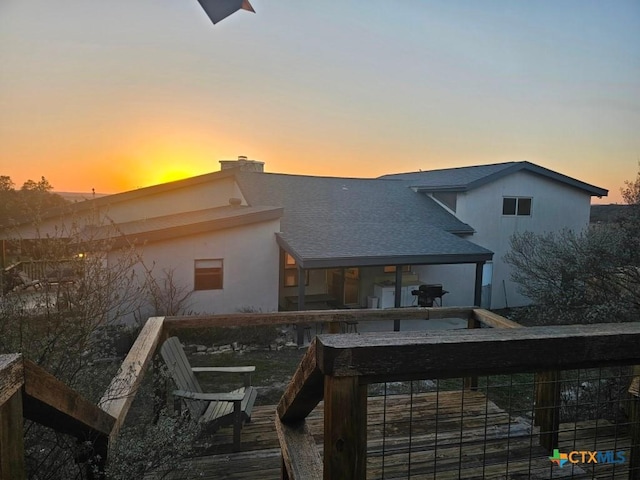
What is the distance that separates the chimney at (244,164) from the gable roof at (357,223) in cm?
183

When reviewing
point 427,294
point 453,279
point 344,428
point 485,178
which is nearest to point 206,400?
point 344,428

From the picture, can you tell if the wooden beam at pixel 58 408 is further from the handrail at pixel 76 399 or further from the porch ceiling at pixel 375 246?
the porch ceiling at pixel 375 246

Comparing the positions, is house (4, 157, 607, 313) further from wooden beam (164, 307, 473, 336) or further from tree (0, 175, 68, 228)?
wooden beam (164, 307, 473, 336)

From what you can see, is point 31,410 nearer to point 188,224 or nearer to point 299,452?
point 299,452

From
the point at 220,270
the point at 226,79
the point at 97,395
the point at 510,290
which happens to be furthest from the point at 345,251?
the point at 97,395

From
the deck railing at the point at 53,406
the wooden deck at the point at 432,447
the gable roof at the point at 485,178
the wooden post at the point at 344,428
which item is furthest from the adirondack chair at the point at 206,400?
the gable roof at the point at 485,178

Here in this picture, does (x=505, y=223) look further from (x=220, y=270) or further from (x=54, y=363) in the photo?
(x=54, y=363)

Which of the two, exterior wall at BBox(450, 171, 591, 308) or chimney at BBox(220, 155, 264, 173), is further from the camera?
chimney at BBox(220, 155, 264, 173)

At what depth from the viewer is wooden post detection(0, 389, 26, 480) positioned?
3.55ft

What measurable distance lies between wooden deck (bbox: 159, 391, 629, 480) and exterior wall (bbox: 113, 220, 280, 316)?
659cm

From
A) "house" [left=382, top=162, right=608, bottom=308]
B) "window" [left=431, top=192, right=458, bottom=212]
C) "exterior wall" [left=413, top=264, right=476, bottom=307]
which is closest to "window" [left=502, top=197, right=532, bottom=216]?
"house" [left=382, top=162, right=608, bottom=308]

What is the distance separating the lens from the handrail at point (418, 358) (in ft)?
2.94

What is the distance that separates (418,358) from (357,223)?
12178mm

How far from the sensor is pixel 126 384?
7.43 ft
